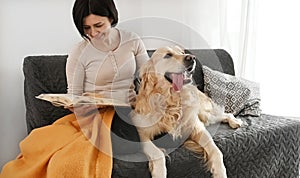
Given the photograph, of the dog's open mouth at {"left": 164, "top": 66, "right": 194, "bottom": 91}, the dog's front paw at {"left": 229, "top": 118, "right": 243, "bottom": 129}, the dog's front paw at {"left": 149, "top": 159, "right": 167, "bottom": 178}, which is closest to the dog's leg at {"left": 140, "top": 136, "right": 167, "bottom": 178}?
the dog's front paw at {"left": 149, "top": 159, "right": 167, "bottom": 178}

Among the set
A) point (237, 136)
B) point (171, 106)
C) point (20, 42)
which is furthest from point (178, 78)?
point (20, 42)

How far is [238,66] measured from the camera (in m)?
2.91

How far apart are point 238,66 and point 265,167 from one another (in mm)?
990

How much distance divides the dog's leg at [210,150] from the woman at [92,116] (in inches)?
10.7

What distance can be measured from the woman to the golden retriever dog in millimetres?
69

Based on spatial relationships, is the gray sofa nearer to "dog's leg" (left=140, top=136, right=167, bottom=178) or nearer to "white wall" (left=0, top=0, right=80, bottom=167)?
"dog's leg" (left=140, top=136, right=167, bottom=178)

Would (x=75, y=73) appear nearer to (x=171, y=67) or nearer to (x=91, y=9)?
(x=91, y=9)

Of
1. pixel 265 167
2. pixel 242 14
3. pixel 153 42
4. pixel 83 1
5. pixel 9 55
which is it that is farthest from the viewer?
pixel 242 14

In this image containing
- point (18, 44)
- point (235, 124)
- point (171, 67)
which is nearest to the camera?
point (171, 67)

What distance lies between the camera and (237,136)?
6.46 ft

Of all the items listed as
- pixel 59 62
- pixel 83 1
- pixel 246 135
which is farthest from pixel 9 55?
pixel 246 135

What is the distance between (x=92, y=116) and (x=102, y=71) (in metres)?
0.23

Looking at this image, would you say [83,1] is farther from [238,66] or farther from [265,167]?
[238,66]

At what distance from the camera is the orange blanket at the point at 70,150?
1568 mm
